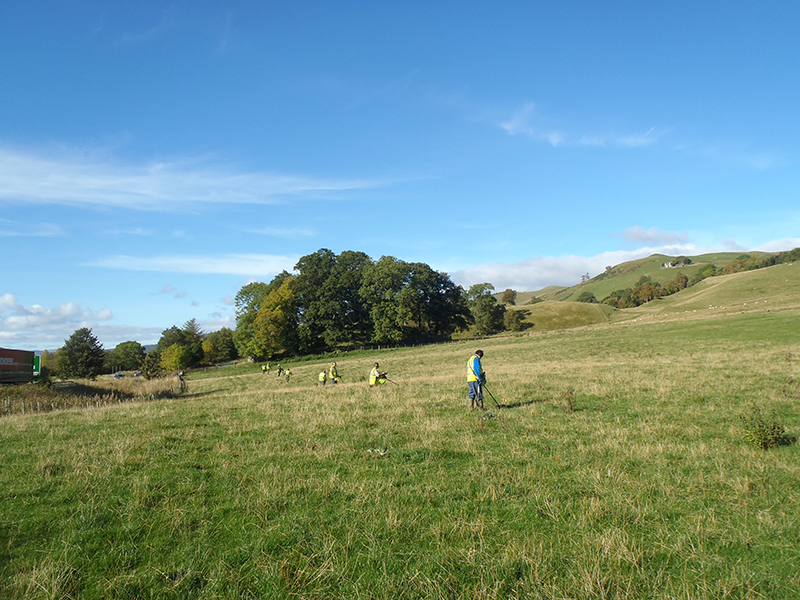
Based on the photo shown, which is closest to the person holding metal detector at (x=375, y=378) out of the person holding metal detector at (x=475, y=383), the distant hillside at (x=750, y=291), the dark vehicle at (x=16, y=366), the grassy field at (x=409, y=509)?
the person holding metal detector at (x=475, y=383)

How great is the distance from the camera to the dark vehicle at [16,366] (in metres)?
27.9

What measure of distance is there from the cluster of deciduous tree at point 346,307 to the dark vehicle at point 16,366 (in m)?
37.6

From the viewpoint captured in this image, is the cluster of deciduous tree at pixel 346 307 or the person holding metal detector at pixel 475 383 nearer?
the person holding metal detector at pixel 475 383

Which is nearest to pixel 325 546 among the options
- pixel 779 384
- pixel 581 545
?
pixel 581 545

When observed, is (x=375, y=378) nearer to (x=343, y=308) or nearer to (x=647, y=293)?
(x=343, y=308)

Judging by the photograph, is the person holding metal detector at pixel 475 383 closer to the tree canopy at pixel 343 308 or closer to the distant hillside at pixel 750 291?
the tree canopy at pixel 343 308

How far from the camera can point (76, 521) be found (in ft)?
19.8

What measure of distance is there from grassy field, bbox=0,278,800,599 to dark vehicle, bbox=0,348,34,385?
812 inches

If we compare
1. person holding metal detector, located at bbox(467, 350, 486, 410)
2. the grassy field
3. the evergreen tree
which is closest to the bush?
the grassy field

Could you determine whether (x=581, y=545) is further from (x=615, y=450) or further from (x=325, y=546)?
(x=615, y=450)

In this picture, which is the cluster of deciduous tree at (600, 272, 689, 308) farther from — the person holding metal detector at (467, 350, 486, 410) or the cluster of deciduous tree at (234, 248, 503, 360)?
the person holding metal detector at (467, 350, 486, 410)

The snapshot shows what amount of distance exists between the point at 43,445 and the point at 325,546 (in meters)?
9.36

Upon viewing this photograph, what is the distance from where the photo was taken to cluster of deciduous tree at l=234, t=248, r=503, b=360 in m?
68.9

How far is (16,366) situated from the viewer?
94.6ft
